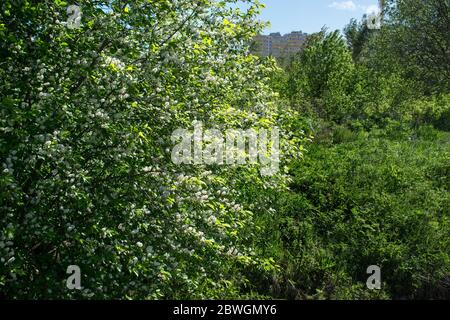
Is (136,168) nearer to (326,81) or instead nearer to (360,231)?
(360,231)

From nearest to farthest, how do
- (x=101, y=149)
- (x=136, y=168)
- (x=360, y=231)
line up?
(x=101, y=149) < (x=136, y=168) < (x=360, y=231)

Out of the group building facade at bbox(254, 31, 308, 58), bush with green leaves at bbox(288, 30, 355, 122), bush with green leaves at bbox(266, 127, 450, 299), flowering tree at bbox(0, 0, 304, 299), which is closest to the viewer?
flowering tree at bbox(0, 0, 304, 299)

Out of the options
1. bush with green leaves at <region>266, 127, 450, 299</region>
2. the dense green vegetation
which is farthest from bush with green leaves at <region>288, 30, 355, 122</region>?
the dense green vegetation

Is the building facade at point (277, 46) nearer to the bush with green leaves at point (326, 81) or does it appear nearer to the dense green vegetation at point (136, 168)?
the bush with green leaves at point (326, 81)

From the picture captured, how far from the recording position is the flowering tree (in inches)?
165

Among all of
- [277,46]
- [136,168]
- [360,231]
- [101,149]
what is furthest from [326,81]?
[277,46]

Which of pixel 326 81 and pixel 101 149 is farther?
pixel 326 81

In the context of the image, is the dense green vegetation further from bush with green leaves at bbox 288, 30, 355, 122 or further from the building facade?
bush with green leaves at bbox 288, 30, 355, 122

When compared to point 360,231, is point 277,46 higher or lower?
higher

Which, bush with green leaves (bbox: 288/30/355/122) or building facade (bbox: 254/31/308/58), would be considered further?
building facade (bbox: 254/31/308/58)

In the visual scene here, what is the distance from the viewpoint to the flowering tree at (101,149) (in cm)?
420

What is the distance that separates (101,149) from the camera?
457 centimetres

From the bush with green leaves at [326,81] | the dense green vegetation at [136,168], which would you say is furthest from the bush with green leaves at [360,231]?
the bush with green leaves at [326,81]

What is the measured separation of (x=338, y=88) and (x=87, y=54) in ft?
56.9
